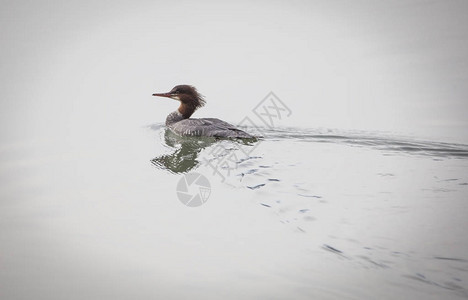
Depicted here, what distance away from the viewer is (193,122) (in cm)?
924

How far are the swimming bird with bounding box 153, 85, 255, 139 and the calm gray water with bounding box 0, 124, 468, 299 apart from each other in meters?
1.40

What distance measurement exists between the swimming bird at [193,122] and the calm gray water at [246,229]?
4.60ft

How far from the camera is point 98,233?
4.15 m

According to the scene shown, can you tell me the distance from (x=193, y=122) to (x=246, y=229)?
547cm

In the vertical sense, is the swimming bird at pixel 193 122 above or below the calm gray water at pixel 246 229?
above

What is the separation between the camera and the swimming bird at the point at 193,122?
848 cm

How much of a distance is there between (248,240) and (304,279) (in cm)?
88

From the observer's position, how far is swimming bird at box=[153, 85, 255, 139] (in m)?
8.48

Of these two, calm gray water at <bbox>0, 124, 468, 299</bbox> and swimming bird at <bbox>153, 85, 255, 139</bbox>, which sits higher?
swimming bird at <bbox>153, 85, 255, 139</bbox>

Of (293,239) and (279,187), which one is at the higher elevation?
(279,187)

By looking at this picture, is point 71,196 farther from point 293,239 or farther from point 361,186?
point 361,186

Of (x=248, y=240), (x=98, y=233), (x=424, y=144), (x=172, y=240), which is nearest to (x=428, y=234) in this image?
(x=248, y=240)

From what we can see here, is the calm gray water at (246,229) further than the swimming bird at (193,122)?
No

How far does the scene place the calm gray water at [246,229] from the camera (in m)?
3.16
